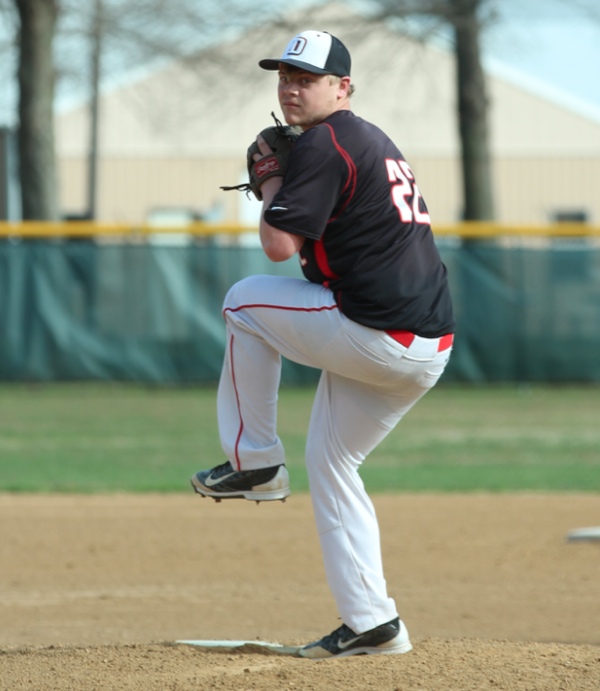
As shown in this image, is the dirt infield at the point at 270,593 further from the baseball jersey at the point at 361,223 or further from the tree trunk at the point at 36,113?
the tree trunk at the point at 36,113

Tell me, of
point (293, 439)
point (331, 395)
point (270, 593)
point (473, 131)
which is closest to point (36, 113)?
point (473, 131)

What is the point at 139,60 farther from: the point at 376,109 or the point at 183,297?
the point at 376,109

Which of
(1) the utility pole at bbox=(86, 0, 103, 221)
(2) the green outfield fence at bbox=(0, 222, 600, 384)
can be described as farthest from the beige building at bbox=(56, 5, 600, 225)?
(2) the green outfield fence at bbox=(0, 222, 600, 384)

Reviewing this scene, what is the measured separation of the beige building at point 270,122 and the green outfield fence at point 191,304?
4684mm

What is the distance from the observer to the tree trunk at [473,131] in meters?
18.4

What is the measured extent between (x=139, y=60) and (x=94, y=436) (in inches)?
398

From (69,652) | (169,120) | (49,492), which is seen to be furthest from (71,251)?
(69,652)

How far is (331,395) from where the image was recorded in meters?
4.22

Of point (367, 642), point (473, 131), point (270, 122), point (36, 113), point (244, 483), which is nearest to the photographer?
point (244, 483)

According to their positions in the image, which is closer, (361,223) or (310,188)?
(310,188)

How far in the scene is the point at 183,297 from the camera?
51.4 feet

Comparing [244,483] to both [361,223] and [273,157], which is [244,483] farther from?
[273,157]

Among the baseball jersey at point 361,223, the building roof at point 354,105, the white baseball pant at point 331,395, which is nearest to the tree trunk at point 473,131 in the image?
the building roof at point 354,105

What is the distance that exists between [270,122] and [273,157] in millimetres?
28882
